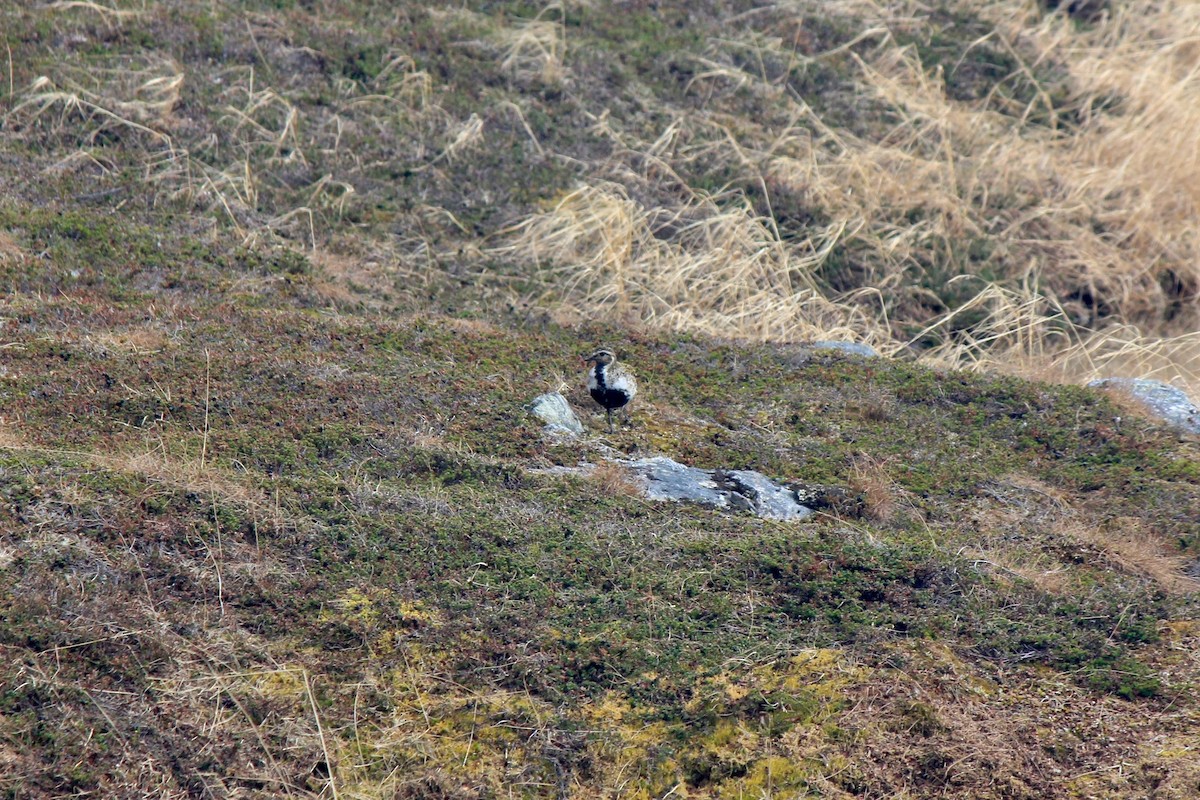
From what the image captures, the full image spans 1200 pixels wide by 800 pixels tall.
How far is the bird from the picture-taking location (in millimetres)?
7254

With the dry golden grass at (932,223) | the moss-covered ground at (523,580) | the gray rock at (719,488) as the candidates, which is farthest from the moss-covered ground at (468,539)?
the dry golden grass at (932,223)

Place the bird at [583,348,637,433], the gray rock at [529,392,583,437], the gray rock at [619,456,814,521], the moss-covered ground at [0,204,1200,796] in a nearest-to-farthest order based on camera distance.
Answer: the moss-covered ground at [0,204,1200,796] < the gray rock at [619,456,814,521] < the gray rock at [529,392,583,437] < the bird at [583,348,637,433]

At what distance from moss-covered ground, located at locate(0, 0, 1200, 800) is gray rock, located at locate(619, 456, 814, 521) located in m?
0.16

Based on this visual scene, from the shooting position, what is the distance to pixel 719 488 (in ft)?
21.9

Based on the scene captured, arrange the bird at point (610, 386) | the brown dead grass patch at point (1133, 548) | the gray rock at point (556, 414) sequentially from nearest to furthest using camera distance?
1. the brown dead grass patch at point (1133, 548)
2. the gray rock at point (556, 414)
3. the bird at point (610, 386)

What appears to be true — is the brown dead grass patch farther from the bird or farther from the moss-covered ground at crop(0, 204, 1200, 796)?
the bird

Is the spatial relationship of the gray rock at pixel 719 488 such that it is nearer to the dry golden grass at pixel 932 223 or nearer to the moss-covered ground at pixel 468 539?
the moss-covered ground at pixel 468 539

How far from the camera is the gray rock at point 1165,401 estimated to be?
7.71 meters

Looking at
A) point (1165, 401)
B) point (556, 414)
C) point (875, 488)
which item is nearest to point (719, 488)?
point (875, 488)

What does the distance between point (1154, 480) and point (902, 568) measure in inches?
93.0

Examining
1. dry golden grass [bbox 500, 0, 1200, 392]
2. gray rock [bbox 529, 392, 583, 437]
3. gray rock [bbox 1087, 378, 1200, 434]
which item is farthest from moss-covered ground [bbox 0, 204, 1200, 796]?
dry golden grass [bbox 500, 0, 1200, 392]

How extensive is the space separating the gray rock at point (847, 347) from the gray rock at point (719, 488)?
243 cm

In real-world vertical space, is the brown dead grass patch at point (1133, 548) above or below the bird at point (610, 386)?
above

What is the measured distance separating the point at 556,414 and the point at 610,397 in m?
0.38
